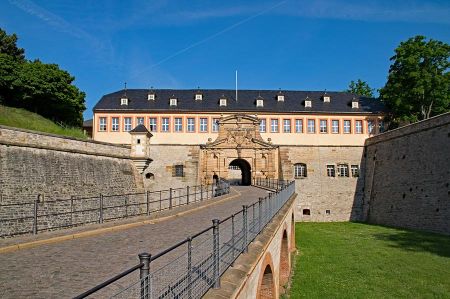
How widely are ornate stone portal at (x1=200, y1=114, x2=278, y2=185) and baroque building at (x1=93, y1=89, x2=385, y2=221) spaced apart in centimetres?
10

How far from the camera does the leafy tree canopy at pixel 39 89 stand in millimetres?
33875

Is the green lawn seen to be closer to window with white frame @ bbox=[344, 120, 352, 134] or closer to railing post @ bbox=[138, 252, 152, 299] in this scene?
railing post @ bbox=[138, 252, 152, 299]

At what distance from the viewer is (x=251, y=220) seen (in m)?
9.62

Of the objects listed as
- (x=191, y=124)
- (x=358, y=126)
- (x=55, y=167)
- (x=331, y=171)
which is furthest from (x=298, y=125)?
(x=55, y=167)

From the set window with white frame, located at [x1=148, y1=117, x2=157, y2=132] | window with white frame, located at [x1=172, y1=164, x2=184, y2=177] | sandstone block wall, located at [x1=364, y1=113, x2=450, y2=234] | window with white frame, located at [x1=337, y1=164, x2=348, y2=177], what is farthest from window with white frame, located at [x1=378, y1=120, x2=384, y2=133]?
window with white frame, located at [x1=148, y1=117, x2=157, y2=132]

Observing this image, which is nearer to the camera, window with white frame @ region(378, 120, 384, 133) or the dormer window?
window with white frame @ region(378, 120, 384, 133)

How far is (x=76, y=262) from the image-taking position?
7285 millimetres

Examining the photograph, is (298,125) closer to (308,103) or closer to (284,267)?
(308,103)

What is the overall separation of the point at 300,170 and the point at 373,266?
69.1 feet

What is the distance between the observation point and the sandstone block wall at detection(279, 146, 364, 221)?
38312 millimetres

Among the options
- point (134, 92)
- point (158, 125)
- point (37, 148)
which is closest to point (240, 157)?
point (158, 125)

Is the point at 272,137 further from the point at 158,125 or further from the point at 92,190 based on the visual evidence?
the point at 92,190

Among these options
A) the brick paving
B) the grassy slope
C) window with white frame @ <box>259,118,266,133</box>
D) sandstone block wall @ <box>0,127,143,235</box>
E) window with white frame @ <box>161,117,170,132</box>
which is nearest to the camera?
the brick paving

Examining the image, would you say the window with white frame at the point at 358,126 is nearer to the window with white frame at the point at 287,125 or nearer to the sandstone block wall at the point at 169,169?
the window with white frame at the point at 287,125
